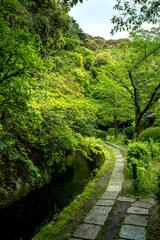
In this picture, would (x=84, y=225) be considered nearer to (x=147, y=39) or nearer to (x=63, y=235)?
(x=63, y=235)

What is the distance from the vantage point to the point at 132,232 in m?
2.90

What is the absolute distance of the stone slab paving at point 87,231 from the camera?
9.63ft

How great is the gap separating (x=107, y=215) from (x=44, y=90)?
11.7 feet

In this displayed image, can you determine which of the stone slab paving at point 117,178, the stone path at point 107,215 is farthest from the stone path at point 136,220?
the stone slab paving at point 117,178

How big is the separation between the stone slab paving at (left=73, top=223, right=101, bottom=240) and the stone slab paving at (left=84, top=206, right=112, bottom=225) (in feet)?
0.54

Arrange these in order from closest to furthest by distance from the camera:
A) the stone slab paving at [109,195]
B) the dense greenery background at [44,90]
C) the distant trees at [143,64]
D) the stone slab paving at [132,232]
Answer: the dense greenery background at [44,90], the stone slab paving at [132,232], the stone slab paving at [109,195], the distant trees at [143,64]

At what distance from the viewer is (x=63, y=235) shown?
3.12 metres

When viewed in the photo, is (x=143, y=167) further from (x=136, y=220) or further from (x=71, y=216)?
(x=71, y=216)

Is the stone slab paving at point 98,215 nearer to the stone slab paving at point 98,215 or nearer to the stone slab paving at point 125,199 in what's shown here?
the stone slab paving at point 98,215

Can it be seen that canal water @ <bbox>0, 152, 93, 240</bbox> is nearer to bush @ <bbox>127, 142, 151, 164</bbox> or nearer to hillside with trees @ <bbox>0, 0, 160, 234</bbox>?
hillside with trees @ <bbox>0, 0, 160, 234</bbox>

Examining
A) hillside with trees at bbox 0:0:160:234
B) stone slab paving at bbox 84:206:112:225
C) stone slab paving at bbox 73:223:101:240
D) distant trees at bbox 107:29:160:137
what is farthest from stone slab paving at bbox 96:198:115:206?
distant trees at bbox 107:29:160:137

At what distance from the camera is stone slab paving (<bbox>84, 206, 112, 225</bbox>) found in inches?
135

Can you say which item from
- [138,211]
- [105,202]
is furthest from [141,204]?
[105,202]

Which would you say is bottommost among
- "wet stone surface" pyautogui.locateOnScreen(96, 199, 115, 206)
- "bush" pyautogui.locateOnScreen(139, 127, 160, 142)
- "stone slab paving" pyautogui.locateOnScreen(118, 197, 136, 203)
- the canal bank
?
Result: the canal bank
